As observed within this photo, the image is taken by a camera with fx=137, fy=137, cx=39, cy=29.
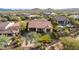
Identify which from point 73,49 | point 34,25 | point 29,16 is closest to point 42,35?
point 34,25

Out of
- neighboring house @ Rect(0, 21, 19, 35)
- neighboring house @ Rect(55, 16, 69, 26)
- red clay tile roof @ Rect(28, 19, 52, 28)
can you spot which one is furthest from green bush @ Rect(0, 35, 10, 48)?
neighboring house @ Rect(55, 16, 69, 26)

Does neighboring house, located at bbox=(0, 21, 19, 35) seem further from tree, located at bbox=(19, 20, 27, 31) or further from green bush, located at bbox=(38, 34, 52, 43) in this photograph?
green bush, located at bbox=(38, 34, 52, 43)

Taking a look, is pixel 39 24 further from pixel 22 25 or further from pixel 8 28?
pixel 8 28

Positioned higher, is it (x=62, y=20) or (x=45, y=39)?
(x=62, y=20)

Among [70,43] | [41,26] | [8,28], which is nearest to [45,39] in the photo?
[41,26]

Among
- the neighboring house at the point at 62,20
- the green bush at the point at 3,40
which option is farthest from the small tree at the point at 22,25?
the neighboring house at the point at 62,20
